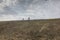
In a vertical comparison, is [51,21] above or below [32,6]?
below

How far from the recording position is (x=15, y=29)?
0.81 meters

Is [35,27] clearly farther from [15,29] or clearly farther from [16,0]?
[16,0]

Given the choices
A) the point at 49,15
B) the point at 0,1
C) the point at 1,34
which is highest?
the point at 0,1

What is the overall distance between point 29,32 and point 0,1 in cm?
29

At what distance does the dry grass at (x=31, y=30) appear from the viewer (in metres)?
0.80

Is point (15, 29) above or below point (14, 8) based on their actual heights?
below

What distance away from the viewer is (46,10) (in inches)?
35.0

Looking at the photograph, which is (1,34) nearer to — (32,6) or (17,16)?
(17,16)

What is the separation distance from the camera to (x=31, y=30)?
818mm

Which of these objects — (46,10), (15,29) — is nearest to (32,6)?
(46,10)

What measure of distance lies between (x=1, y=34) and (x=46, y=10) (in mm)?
324

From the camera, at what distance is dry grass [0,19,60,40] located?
80 centimetres

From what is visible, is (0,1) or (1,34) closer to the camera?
(1,34)

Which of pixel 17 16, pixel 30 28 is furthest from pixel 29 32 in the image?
pixel 17 16
